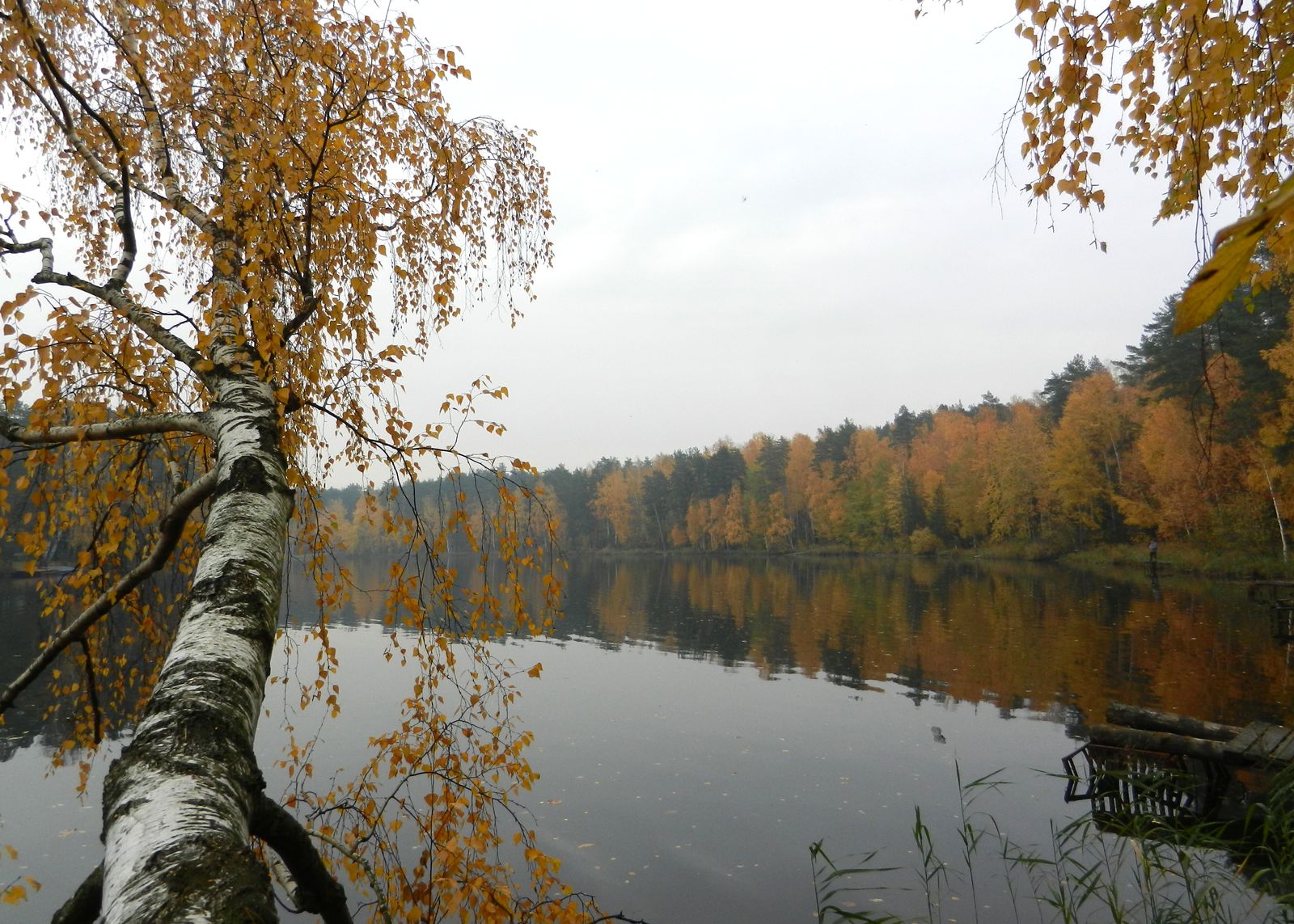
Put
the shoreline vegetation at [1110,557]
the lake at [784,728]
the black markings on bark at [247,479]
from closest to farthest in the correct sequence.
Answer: the black markings on bark at [247,479] → the lake at [784,728] → the shoreline vegetation at [1110,557]

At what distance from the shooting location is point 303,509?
409cm

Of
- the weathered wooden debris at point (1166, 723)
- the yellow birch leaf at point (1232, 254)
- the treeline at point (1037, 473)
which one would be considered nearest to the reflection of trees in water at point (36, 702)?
the yellow birch leaf at point (1232, 254)

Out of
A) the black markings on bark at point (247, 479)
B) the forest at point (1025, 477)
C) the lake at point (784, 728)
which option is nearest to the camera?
the black markings on bark at point (247, 479)

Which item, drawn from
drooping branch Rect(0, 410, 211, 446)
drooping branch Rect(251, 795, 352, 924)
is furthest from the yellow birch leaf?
drooping branch Rect(0, 410, 211, 446)

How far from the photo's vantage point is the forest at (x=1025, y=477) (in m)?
29.0

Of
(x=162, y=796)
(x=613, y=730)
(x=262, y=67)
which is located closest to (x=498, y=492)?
(x=162, y=796)

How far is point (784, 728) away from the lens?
13.6 meters

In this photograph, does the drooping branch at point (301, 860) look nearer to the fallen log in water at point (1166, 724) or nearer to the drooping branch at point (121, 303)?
the drooping branch at point (121, 303)

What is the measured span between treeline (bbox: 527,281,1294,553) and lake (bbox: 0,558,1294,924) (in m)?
4.79

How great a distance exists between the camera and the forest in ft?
95.1

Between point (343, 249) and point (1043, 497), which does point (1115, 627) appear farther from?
point (1043, 497)

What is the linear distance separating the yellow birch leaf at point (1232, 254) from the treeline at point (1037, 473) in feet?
7.54

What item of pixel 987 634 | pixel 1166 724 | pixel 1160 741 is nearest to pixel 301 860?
pixel 1160 741

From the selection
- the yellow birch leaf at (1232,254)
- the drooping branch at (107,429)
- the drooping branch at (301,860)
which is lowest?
the drooping branch at (301,860)
